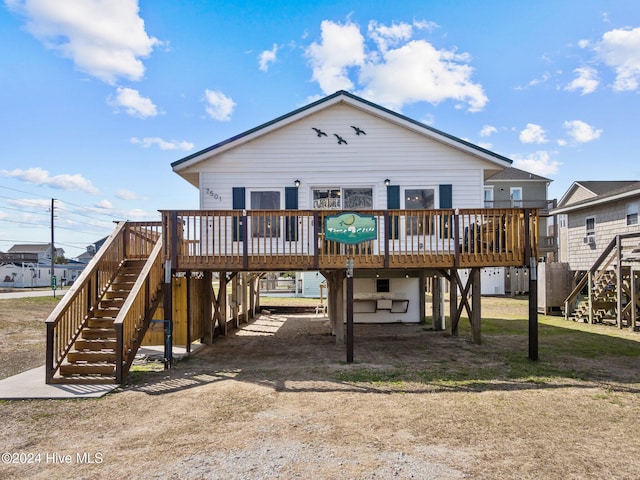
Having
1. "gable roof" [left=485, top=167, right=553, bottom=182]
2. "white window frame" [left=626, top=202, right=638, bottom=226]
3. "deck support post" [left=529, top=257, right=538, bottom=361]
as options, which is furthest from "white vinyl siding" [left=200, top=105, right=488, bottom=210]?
"gable roof" [left=485, top=167, right=553, bottom=182]

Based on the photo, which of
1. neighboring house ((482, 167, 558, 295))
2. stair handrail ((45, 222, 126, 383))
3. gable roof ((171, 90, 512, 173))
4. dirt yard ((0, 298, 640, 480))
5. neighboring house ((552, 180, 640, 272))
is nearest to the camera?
dirt yard ((0, 298, 640, 480))

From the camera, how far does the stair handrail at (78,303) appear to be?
24.5 ft

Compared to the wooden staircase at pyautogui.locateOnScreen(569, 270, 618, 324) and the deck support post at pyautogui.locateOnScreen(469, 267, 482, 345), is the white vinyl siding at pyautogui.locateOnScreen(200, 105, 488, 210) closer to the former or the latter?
the deck support post at pyautogui.locateOnScreen(469, 267, 482, 345)

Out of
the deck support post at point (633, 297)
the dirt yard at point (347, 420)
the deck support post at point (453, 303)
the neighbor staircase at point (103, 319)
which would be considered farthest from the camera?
the deck support post at point (633, 297)

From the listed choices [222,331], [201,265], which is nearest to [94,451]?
[201,265]

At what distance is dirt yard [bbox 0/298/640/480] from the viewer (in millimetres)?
4348

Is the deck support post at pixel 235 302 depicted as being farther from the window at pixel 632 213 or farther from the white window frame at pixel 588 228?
the white window frame at pixel 588 228

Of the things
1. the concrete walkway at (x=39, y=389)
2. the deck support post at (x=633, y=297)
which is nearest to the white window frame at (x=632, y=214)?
the deck support post at (x=633, y=297)

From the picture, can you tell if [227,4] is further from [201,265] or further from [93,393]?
[93,393]

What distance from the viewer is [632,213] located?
18.2m

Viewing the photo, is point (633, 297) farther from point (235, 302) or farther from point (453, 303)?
point (235, 302)

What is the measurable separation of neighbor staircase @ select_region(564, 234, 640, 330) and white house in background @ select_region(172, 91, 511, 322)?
678 centimetres

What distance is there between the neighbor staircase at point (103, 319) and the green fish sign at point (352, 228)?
13.6 ft

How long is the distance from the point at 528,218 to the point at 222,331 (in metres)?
9.55
